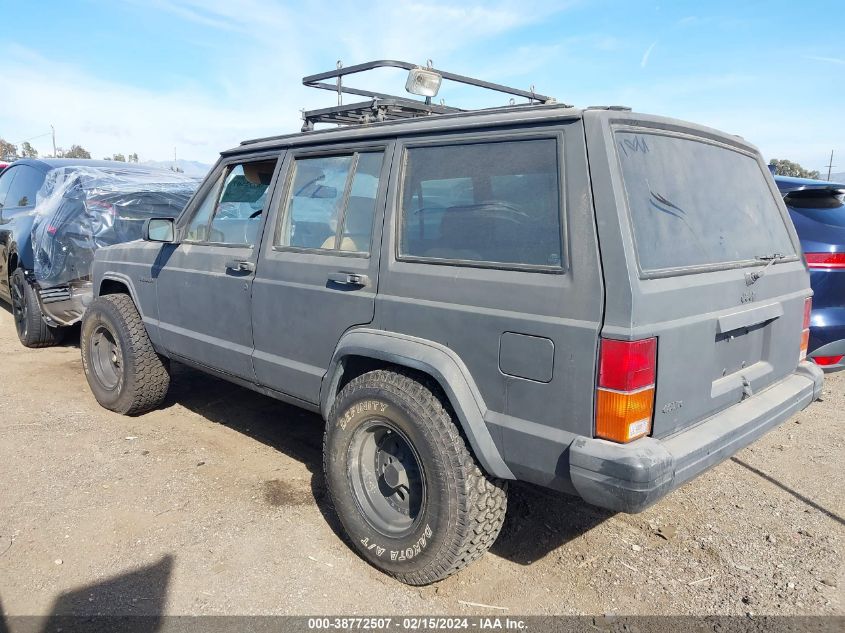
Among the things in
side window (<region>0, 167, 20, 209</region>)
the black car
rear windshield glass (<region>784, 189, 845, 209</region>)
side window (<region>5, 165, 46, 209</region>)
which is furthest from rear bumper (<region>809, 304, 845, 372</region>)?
side window (<region>0, 167, 20, 209</region>)

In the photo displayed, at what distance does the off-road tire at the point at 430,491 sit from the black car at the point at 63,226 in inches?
139

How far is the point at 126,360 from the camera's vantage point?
441 centimetres

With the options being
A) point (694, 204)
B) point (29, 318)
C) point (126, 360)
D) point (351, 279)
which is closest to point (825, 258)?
point (694, 204)

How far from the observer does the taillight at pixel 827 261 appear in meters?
4.21

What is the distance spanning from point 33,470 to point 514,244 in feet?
10.6

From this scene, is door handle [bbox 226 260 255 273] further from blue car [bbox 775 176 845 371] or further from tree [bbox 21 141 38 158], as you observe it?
tree [bbox 21 141 38 158]

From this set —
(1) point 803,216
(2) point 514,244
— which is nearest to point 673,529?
(2) point 514,244

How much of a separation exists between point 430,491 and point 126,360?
114 inches

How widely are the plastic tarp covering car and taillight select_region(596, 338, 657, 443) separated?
499 centimetres

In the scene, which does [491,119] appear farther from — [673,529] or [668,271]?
[673,529]

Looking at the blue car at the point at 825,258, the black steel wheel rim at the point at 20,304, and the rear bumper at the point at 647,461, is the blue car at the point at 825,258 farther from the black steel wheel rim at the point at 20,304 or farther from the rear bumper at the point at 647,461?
the black steel wheel rim at the point at 20,304

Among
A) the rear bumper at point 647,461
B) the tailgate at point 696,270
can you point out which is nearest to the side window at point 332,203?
the tailgate at point 696,270

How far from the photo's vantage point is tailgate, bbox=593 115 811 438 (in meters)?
2.15

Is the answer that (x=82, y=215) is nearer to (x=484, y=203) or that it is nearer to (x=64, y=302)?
(x=64, y=302)
